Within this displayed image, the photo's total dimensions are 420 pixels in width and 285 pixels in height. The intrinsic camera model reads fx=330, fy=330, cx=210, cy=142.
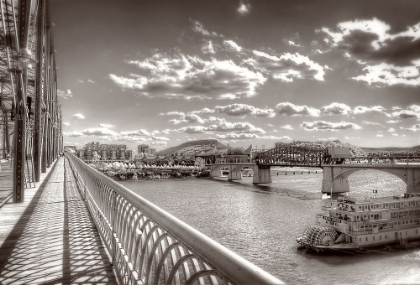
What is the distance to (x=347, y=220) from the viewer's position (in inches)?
1057

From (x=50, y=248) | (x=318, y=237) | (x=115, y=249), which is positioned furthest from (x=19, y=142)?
(x=318, y=237)

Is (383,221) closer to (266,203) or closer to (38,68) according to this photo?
(266,203)

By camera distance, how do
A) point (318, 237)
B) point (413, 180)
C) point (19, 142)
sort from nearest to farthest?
point (19, 142) < point (318, 237) < point (413, 180)

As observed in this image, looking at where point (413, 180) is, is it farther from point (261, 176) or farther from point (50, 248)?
point (50, 248)

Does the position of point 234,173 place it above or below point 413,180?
below

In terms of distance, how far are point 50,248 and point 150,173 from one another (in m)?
97.7

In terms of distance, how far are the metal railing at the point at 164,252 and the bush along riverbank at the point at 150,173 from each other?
86.1 metres

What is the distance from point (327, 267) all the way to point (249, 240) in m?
6.19

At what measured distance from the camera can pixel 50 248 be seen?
14.1 ft

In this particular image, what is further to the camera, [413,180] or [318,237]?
[413,180]

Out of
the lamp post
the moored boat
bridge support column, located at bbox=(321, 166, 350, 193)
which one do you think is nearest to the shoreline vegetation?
bridge support column, located at bbox=(321, 166, 350, 193)

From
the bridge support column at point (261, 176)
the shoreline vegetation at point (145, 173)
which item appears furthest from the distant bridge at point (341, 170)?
the shoreline vegetation at point (145, 173)

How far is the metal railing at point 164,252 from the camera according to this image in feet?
3.91

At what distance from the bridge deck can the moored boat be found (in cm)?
2107
